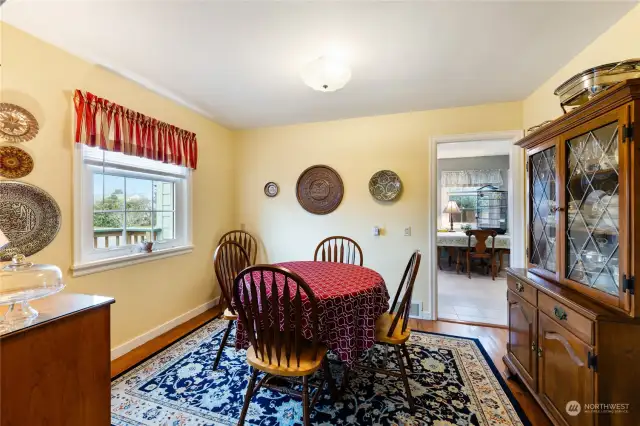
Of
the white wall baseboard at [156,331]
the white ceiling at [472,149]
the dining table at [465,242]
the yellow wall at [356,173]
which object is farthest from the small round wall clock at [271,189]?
the dining table at [465,242]

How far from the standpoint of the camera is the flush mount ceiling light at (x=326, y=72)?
5.96ft

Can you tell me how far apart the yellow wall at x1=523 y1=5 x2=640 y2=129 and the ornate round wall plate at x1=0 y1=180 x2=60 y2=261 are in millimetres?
3809

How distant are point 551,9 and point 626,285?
154cm

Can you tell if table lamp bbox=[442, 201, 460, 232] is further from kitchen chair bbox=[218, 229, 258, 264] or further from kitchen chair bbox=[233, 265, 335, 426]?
kitchen chair bbox=[233, 265, 335, 426]

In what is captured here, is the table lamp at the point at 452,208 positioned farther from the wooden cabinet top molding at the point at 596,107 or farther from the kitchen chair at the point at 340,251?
the wooden cabinet top molding at the point at 596,107

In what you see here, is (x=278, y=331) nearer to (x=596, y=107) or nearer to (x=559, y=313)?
(x=559, y=313)

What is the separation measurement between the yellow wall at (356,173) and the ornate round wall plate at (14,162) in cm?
224

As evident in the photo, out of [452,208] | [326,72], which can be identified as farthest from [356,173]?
[452,208]

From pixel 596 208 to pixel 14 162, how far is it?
3359 mm

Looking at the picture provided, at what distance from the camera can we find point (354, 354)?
5.21ft

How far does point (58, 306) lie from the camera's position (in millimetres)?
1155

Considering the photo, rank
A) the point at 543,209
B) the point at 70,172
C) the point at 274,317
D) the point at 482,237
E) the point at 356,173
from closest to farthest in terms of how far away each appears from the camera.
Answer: the point at 274,317
the point at 543,209
the point at 70,172
the point at 356,173
the point at 482,237

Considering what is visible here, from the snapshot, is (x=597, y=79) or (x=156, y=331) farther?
(x=156, y=331)

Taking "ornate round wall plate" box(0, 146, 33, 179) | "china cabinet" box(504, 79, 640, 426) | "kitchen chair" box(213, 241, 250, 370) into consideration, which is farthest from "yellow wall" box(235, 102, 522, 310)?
"ornate round wall plate" box(0, 146, 33, 179)
